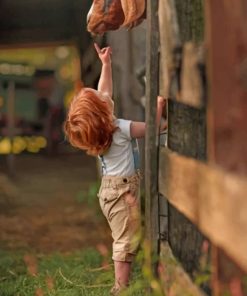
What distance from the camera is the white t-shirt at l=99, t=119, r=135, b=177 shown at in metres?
4.39

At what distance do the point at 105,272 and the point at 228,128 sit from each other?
10.7 ft

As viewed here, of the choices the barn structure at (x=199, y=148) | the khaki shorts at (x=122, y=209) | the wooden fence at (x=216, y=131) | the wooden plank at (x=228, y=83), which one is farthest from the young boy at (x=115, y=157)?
the wooden plank at (x=228, y=83)

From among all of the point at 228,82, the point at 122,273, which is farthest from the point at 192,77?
the point at 122,273

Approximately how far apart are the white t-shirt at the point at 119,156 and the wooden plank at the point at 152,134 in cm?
44

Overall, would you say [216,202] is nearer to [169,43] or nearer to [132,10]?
[169,43]

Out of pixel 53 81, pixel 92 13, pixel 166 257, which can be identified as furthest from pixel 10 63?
pixel 166 257

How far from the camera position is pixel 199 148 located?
3.39 metres

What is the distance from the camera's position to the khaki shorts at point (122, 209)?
4.43m

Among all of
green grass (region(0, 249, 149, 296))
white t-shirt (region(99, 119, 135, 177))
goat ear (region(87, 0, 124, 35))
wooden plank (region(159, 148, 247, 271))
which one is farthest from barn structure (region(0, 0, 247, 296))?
green grass (region(0, 249, 149, 296))

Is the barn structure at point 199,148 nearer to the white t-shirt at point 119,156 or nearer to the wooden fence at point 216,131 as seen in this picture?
the wooden fence at point 216,131

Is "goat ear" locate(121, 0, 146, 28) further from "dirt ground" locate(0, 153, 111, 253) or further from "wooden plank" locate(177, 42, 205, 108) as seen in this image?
"dirt ground" locate(0, 153, 111, 253)

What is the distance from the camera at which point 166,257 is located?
12.1 feet

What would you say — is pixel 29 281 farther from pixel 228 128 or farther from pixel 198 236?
pixel 228 128

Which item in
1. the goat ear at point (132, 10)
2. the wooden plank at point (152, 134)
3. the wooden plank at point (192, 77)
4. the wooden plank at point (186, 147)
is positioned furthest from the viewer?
the goat ear at point (132, 10)
